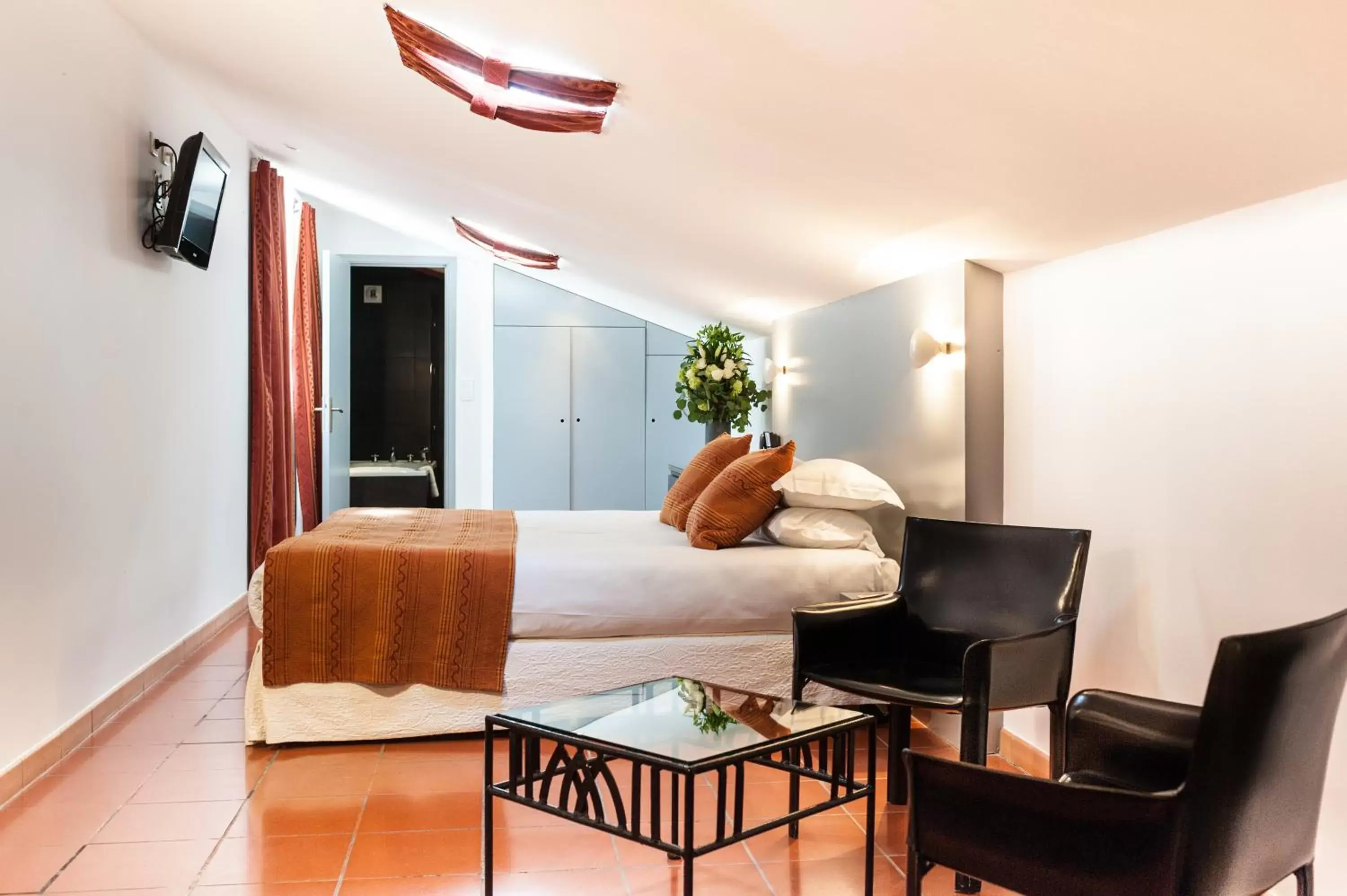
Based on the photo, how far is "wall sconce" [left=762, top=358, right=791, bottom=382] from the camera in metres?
5.83

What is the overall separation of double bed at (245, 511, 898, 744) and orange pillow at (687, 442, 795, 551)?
164mm

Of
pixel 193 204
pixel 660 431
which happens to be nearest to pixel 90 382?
pixel 193 204

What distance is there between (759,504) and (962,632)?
3.41ft

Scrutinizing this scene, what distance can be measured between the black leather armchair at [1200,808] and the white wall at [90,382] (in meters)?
2.67

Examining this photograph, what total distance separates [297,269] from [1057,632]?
19.6 feet

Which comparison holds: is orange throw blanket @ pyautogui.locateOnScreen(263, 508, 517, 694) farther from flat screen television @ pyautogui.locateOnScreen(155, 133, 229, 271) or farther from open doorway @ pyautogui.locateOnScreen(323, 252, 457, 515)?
open doorway @ pyautogui.locateOnScreen(323, 252, 457, 515)

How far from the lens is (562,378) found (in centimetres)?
852

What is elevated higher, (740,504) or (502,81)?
(502,81)

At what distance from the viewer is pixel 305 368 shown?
7.12 m

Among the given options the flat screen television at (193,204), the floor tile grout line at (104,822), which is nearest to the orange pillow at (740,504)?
the floor tile grout line at (104,822)

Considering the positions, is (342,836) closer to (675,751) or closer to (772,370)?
(675,751)

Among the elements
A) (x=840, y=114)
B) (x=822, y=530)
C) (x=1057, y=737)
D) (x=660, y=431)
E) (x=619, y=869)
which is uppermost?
(x=840, y=114)

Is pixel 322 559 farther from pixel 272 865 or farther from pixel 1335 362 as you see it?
pixel 1335 362

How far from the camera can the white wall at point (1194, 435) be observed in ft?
7.12
